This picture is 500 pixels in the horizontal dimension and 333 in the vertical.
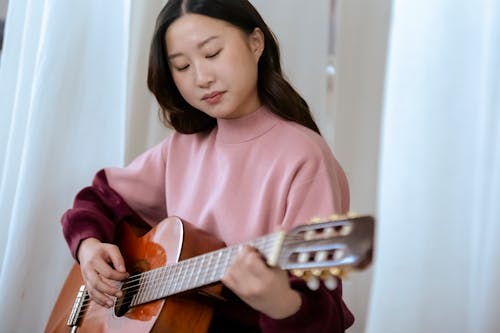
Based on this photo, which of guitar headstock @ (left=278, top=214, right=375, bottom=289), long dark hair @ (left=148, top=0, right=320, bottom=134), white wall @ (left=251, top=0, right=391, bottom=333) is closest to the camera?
guitar headstock @ (left=278, top=214, right=375, bottom=289)

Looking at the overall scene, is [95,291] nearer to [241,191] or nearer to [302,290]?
[241,191]

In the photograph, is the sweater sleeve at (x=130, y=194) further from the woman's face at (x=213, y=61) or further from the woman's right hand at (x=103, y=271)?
the woman's face at (x=213, y=61)

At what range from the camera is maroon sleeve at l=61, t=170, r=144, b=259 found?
125cm

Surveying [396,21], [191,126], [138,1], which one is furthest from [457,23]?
[138,1]

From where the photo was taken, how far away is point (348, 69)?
158 centimetres

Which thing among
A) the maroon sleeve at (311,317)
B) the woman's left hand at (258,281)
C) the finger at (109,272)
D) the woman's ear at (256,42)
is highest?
the woman's ear at (256,42)

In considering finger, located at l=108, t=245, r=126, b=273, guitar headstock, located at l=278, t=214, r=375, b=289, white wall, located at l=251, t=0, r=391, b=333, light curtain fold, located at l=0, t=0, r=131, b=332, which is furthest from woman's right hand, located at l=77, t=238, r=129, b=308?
white wall, located at l=251, t=0, r=391, b=333

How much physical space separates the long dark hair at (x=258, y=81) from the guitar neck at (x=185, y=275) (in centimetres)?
31

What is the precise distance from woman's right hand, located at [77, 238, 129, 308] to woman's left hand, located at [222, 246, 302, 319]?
34 centimetres

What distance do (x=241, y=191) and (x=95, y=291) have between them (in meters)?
0.28

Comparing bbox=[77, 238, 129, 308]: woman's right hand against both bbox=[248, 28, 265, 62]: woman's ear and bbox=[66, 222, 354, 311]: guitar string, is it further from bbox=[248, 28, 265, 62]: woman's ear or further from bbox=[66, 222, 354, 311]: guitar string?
bbox=[248, 28, 265, 62]: woman's ear

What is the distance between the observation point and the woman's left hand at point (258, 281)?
807 millimetres

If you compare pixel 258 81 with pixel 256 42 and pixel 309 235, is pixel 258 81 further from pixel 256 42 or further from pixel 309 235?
pixel 309 235

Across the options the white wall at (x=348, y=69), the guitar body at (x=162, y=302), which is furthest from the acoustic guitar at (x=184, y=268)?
the white wall at (x=348, y=69)
